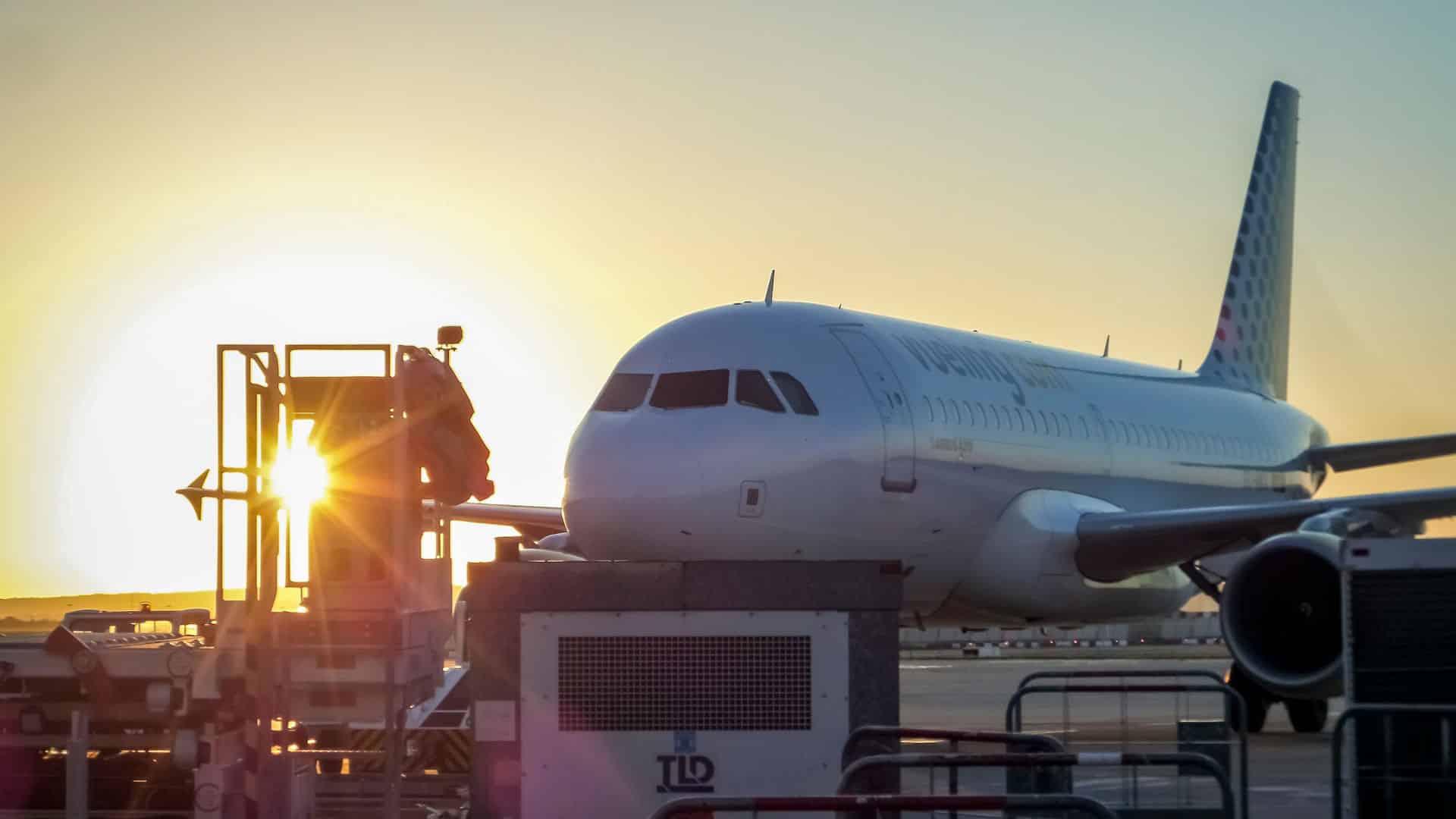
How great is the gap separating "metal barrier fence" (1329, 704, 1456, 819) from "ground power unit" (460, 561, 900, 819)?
90.8 inches

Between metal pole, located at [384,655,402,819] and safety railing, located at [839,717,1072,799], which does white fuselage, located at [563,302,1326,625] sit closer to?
metal pole, located at [384,655,402,819]

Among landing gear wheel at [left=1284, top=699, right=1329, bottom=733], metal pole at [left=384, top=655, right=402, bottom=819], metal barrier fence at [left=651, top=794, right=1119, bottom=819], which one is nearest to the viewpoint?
metal barrier fence at [left=651, top=794, right=1119, bottom=819]

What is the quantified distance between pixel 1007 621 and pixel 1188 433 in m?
5.86

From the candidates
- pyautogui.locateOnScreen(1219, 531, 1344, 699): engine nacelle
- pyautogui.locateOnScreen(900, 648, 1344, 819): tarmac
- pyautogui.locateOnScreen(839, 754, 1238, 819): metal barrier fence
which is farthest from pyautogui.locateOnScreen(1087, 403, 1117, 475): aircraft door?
pyautogui.locateOnScreen(839, 754, 1238, 819): metal barrier fence

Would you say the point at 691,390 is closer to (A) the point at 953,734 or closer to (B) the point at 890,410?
(B) the point at 890,410

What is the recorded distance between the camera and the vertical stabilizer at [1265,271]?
98.4ft

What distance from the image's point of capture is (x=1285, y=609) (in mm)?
18109

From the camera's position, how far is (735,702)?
26.9ft

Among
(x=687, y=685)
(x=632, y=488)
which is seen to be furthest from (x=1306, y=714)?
(x=687, y=685)

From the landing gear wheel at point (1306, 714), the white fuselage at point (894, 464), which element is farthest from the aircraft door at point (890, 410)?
the landing gear wheel at point (1306, 714)

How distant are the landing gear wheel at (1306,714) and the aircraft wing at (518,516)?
9.69m

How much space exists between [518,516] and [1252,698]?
33.4ft

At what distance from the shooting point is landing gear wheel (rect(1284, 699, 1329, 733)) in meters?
20.8

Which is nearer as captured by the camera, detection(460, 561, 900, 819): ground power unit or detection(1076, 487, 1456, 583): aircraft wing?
detection(460, 561, 900, 819): ground power unit
